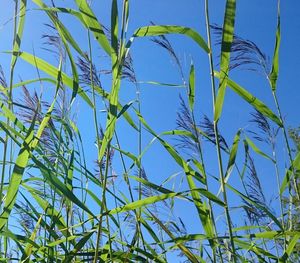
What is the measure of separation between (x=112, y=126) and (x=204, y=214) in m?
0.50

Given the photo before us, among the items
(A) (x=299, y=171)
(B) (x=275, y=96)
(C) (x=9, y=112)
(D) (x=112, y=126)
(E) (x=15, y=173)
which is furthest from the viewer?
(B) (x=275, y=96)

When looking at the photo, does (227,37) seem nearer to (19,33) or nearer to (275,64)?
(275,64)

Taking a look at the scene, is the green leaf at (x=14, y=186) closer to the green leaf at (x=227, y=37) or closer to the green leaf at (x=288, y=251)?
the green leaf at (x=227, y=37)

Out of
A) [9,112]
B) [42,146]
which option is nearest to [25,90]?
[42,146]

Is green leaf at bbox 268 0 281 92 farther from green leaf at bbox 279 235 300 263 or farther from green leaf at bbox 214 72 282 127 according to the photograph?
green leaf at bbox 279 235 300 263

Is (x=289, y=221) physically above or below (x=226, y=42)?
below

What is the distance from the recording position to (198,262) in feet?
5.82

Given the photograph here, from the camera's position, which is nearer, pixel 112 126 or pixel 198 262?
pixel 112 126

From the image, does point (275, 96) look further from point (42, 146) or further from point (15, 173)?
point (15, 173)

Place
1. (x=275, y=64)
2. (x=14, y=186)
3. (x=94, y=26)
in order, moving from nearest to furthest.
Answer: (x=14, y=186) → (x=94, y=26) → (x=275, y=64)

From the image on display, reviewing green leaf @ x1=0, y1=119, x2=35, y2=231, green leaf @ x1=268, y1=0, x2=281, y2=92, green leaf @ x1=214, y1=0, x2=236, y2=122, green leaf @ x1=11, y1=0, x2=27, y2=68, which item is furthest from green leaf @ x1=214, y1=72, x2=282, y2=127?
green leaf @ x1=0, y1=119, x2=35, y2=231

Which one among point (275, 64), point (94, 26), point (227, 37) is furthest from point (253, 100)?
point (94, 26)

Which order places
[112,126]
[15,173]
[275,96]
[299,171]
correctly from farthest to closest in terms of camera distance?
[275,96]
[299,171]
[112,126]
[15,173]

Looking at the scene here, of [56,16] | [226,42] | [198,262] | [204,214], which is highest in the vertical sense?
[56,16]
